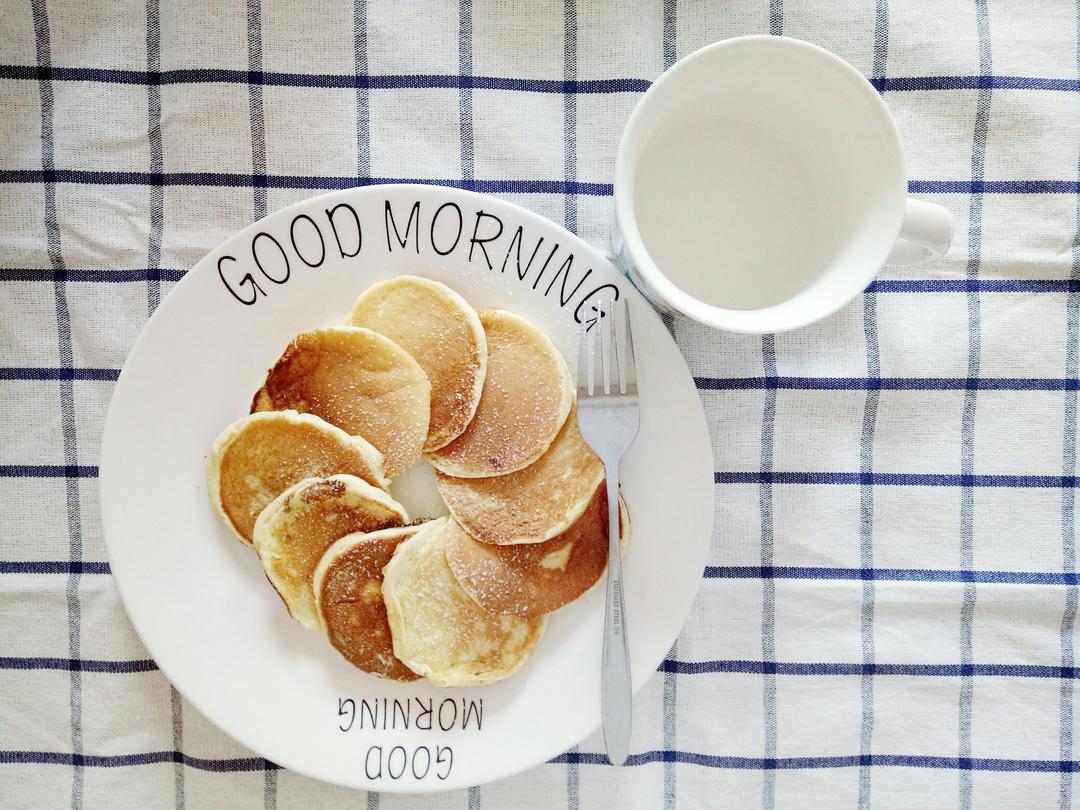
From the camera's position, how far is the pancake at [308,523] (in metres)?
0.98

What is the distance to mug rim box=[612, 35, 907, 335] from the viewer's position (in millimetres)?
845

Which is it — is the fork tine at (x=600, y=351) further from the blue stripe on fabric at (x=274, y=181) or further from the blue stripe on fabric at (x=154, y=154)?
the blue stripe on fabric at (x=154, y=154)

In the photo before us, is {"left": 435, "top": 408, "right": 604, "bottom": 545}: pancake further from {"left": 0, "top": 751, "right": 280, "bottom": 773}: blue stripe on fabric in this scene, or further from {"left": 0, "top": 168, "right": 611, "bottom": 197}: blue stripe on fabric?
{"left": 0, "top": 751, "right": 280, "bottom": 773}: blue stripe on fabric

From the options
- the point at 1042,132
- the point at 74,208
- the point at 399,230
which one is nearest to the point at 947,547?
the point at 1042,132

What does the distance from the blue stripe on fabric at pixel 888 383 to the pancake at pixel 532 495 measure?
217 mm

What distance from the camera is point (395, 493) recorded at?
1.02 m

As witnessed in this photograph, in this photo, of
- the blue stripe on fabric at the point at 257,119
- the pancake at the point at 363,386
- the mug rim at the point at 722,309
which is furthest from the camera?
the blue stripe on fabric at the point at 257,119

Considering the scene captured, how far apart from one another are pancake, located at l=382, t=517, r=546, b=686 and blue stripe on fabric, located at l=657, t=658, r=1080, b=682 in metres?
0.24

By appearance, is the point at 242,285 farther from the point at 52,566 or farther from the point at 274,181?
the point at 52,566

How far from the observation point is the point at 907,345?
3.69 feet

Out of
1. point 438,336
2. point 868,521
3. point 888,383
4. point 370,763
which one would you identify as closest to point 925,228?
point 888,383

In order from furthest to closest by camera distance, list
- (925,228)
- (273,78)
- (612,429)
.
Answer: (273,78) → (612,429) → (925,228)

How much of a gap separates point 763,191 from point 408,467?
51 cm

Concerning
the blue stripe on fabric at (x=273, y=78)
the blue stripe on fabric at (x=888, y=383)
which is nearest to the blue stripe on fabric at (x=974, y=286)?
the blue stripe on fabric at (x=888, y=383)
